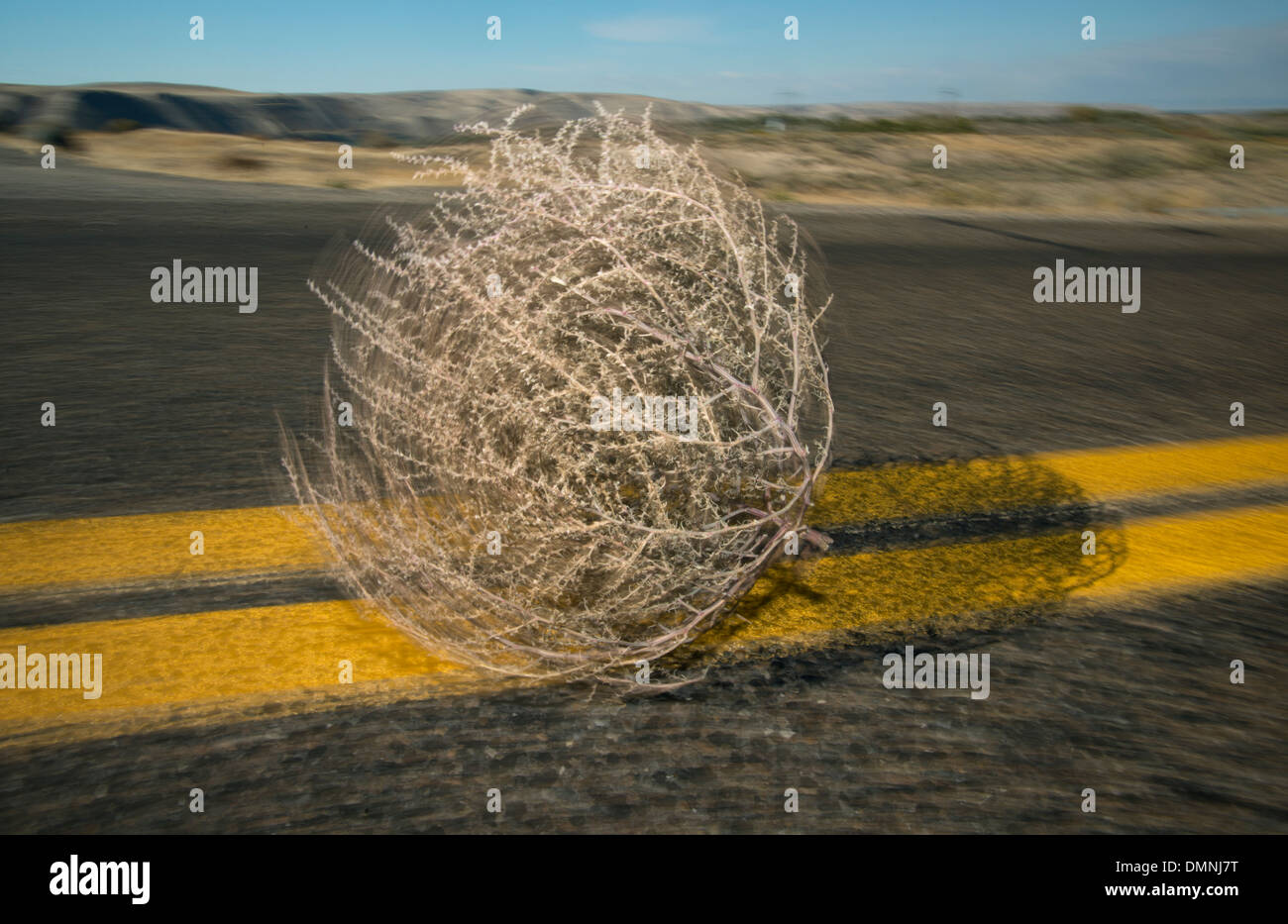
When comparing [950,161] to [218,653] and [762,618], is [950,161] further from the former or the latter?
[218,653]

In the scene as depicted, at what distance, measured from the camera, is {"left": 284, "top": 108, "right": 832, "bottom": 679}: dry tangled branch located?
297 cm

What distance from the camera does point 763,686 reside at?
312cm

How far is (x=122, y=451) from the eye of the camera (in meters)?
4.97

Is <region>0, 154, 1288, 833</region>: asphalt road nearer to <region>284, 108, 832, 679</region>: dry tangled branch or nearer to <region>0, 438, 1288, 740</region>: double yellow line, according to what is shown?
<region>0, 438, 1288, 740</region>: double yellow line

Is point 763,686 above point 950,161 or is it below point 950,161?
below

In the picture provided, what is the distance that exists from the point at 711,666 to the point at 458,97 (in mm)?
57193

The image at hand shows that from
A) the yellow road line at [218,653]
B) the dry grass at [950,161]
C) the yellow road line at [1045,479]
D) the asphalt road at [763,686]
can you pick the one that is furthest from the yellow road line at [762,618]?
the dry grass at [950,161]

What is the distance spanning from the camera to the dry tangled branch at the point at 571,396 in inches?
117

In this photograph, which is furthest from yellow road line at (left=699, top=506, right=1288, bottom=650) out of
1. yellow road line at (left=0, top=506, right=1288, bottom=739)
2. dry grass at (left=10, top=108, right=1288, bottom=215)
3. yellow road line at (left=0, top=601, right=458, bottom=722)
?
dry grass at (left=10, top=108, right=1288, bottom=215)

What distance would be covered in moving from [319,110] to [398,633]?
91018 millimetres

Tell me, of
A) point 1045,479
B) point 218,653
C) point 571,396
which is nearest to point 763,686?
point 571,396

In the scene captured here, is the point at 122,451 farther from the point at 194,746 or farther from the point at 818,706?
the point at 818,706

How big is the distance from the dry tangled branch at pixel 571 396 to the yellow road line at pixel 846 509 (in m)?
1.03

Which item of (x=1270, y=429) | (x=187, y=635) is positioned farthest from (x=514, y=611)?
(x=1270, y=429)
